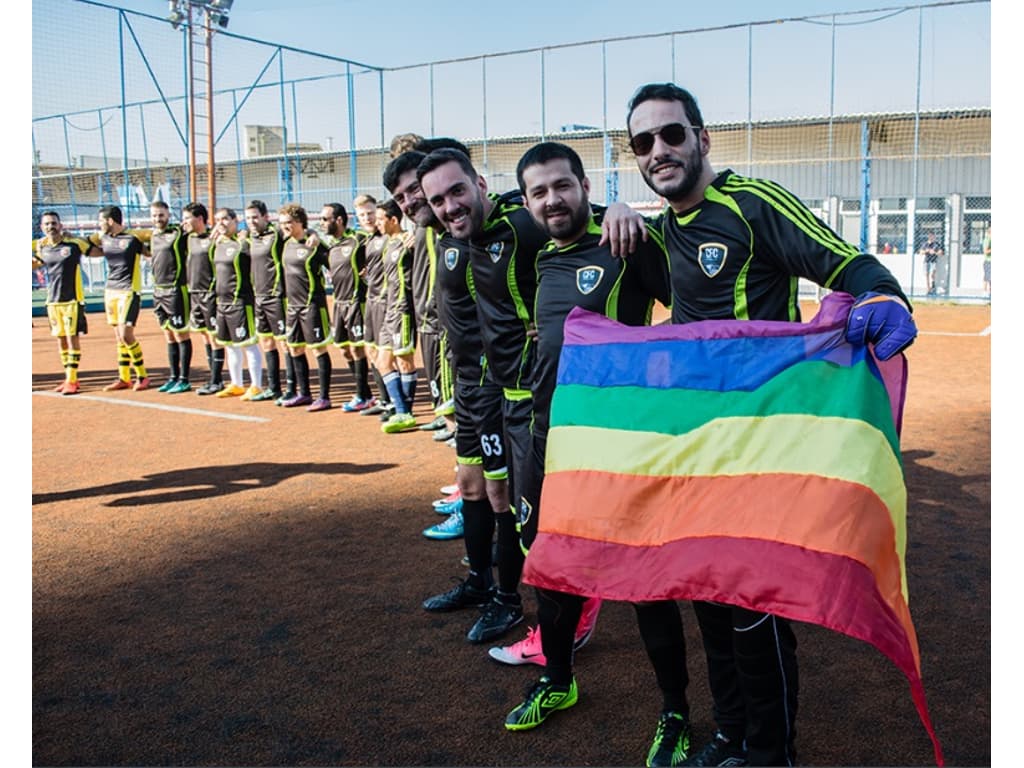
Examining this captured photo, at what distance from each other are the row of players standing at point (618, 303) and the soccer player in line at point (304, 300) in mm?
6212

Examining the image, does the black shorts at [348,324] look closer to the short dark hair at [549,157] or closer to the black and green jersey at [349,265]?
the black and green jersey at [349,265]

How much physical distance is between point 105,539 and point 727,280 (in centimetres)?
472

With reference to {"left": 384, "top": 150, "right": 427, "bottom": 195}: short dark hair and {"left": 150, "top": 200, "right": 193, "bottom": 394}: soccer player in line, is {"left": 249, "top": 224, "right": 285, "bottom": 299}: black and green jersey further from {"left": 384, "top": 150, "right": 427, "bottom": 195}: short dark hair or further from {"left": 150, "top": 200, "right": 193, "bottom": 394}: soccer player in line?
{"left": 384, "top": 150, "right": 427, "bottom": 195}: short dark hair

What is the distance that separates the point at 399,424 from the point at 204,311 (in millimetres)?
4094

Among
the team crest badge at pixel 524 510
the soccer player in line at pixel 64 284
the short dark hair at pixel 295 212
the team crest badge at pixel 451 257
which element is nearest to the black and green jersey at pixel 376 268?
the short dark hair at pixel 295 212

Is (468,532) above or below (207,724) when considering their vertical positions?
above

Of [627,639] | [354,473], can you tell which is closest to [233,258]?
[354,473]

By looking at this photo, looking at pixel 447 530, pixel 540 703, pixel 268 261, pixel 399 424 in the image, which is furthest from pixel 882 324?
pixel 268 261

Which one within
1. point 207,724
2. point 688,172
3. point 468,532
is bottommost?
point 207,724

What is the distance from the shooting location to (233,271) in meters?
11.3

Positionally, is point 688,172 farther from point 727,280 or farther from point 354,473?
point 354,473

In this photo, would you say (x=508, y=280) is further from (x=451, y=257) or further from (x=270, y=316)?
(x=270, y=316)

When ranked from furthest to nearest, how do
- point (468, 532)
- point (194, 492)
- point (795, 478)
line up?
point (194, 492), point (468, 532), point (795, 478)

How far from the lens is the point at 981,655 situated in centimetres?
396
